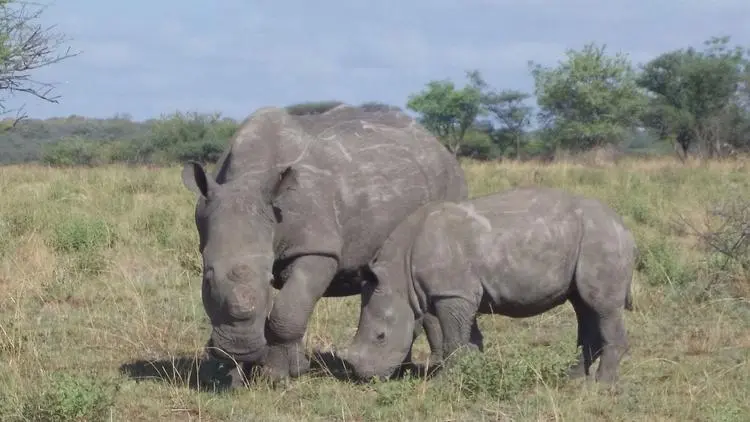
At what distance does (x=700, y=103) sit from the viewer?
52438 mm

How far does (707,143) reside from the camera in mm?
46094

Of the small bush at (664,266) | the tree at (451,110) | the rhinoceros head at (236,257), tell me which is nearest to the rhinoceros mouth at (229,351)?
the rhinoceros head at (236,257)

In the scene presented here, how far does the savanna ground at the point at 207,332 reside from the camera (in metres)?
6.71

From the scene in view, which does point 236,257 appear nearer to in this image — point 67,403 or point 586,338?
point 67,403

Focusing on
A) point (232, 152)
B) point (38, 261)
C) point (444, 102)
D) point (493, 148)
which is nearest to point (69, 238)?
point (38, 261)

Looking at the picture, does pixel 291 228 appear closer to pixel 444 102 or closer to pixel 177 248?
pixel 177 248

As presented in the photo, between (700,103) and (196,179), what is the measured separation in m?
48.5

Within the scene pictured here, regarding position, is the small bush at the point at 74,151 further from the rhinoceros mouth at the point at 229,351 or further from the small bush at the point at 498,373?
the small bush at the point at 498,373

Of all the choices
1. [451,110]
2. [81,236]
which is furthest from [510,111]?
[81,236]

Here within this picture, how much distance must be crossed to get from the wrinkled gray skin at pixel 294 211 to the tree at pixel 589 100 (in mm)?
53848

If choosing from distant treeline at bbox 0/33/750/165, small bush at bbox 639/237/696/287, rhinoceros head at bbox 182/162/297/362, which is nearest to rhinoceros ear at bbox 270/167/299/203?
rhinoceros head at bbox 182/162/297/362

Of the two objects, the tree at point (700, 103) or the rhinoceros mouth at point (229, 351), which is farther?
the tree at point (700, 103)

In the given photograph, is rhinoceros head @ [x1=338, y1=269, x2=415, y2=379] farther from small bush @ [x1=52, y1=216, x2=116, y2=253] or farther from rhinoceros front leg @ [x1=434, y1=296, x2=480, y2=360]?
small bush @ [x1=52, y1=216, x2=116, y2=253]

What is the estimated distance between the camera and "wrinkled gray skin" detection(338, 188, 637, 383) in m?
7.40
